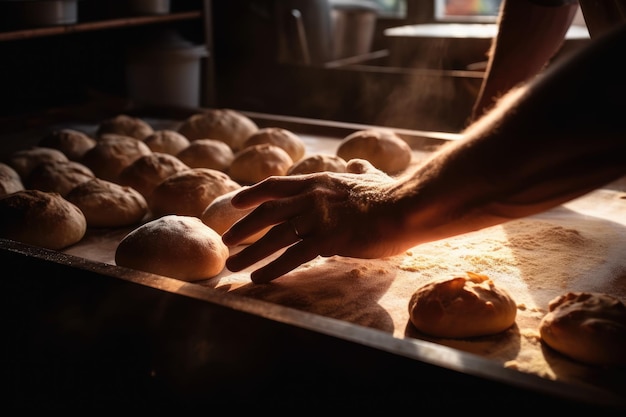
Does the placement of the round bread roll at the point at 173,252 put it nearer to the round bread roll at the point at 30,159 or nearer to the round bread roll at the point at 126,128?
the round bread roll at the point at 30,159

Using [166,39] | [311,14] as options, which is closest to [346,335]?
[166,39]

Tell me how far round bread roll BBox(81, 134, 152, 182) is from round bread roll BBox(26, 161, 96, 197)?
0.43 ft

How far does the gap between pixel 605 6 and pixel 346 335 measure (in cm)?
158

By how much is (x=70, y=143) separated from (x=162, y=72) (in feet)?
3.83

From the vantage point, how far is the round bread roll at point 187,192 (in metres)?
2.32

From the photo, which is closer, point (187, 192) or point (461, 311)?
point (461, 311)

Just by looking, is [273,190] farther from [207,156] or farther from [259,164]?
[207,156]

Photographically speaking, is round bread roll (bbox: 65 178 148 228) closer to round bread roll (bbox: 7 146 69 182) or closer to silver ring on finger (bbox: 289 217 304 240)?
round bread roll (bbox: 7 146 69 182)

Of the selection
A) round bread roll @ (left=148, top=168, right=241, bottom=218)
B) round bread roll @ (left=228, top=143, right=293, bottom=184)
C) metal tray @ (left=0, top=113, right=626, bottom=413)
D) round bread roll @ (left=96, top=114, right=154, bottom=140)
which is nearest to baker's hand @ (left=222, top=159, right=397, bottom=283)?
metal tray @ (left=0, top=113, right=626, bottom=413)

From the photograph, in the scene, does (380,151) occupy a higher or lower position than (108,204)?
higher

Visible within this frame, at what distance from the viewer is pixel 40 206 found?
6.91 feet

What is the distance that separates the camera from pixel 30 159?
2.76 metres

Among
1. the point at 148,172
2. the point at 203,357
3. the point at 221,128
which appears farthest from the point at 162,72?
the point at 203,357

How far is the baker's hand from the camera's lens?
153cm
